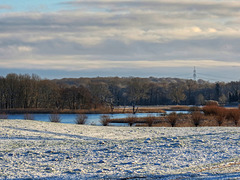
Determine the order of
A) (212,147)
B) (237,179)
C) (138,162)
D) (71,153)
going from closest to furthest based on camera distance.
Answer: (237,179), (138,162), (71,153), (212,147)

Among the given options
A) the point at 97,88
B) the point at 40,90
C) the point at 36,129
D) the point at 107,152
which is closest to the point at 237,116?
the point at 36,129

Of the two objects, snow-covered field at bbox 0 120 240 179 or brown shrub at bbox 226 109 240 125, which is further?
brown shrub at bbox 226 109 240 125

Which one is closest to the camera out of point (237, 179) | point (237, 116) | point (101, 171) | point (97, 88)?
point (237, 179)

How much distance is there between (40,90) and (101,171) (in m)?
65.1

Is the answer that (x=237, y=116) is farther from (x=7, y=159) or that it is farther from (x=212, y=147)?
(x=7, y=159)

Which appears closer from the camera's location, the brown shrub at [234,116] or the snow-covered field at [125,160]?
the snow-covered field at [125,160]

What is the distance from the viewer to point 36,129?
20547 millimetres

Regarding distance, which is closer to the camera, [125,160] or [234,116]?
[125,160]

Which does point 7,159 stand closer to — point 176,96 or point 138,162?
point 138,162

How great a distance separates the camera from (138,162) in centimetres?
1095

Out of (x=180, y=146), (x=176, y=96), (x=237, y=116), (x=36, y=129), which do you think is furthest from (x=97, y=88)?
(x=180, y=146)


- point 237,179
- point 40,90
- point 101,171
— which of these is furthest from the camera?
point 40,90

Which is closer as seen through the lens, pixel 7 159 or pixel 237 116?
pixel 7 159

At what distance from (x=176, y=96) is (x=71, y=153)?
9203 cm
